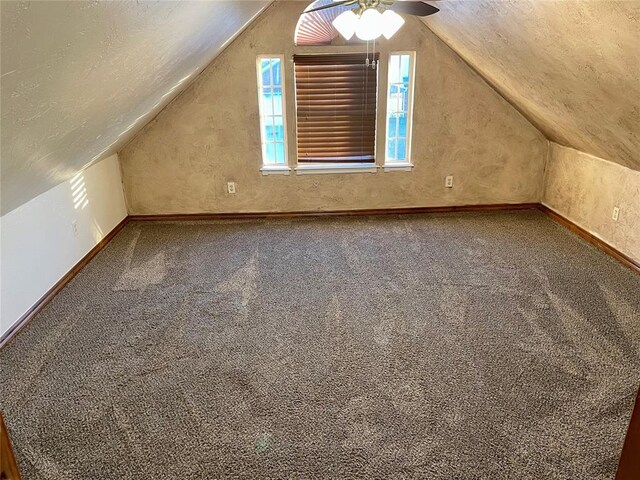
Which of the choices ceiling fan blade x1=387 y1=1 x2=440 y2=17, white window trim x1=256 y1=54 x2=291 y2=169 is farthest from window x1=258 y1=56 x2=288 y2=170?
ceiling fan blade x1=387 y1=1 x2=440 y2=17

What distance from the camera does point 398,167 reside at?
5.04 m

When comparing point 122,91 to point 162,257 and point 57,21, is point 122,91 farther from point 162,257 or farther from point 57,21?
point 162,257

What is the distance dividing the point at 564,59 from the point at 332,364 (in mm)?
2177

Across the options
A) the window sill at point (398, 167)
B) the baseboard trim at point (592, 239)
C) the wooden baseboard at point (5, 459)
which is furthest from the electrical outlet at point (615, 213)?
the wooden baseboard at point (5, 459)

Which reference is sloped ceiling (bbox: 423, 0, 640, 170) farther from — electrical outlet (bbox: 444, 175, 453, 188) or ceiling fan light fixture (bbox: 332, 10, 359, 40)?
electrical outlet (bbox: 444, 175, 453, 188)

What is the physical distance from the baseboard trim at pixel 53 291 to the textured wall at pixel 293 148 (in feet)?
2.32

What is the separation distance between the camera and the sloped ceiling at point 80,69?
1373mm

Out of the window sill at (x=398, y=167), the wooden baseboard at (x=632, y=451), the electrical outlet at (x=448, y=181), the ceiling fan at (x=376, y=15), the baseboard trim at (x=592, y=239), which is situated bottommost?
the baseboard trim at (x=592, y=239)

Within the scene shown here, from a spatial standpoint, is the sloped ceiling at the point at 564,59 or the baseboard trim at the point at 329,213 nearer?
the sloped ceiling at the point at 564,59

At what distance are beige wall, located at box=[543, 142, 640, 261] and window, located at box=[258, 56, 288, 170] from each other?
2797 mm

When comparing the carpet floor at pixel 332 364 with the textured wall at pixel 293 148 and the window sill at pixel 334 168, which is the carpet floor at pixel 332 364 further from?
the window sill at pixel 334 168

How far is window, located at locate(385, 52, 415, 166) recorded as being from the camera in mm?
4801

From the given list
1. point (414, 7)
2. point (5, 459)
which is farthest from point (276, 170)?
point (5, 459)

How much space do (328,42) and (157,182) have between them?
2.25 m
